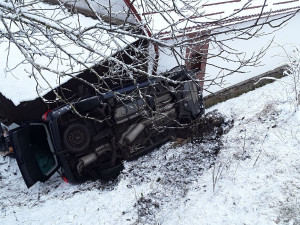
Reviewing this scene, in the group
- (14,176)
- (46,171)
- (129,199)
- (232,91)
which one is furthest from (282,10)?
(14,176)

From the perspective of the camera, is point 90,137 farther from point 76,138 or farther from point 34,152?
point 34,152

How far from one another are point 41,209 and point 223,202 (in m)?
3.76

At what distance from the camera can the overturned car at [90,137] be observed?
643 centimetres

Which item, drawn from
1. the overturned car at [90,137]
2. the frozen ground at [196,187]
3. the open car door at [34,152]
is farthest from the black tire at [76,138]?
the frozen ground at [196,187]

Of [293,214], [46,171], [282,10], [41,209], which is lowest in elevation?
[293,214]

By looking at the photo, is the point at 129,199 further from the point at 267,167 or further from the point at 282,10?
the point at 282,10

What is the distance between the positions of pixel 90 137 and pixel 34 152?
4.24 ft

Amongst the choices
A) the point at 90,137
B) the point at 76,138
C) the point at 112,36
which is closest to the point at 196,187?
the point at 90,137

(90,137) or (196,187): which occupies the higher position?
(90,137)

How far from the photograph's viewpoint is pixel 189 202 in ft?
19.0

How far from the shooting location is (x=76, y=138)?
21.7ft

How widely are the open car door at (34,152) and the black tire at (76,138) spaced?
1.26 ft

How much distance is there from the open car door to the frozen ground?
1.85 ft

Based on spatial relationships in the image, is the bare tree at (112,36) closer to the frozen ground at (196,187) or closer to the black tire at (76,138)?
the black tire at (76,138)
